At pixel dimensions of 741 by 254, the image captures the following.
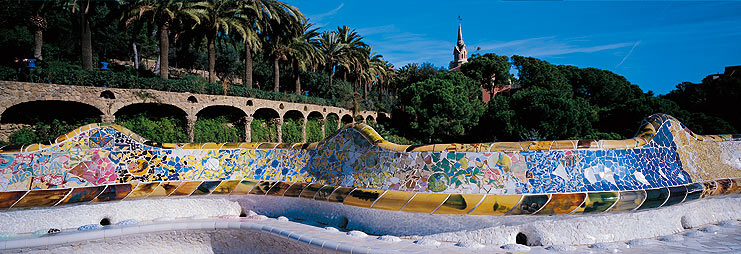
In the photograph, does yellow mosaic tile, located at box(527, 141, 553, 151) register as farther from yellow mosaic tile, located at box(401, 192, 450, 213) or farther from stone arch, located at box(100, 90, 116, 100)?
stone arch, located at box(100, 90, 116, 100)

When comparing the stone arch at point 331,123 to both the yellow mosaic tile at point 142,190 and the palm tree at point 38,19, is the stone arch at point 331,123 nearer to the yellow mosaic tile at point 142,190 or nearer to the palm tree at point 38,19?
the palm tree at point 38,19

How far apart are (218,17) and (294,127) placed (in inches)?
354

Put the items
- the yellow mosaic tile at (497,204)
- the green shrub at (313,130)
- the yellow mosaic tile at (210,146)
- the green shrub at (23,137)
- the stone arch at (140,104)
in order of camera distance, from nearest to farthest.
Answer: the yellow mosaic tile at (497,204) → the yellow mosaic tile at (210,146) → the green shrub at (23,137) → the stone arch at (140,104) → the green shrub at (313,130)

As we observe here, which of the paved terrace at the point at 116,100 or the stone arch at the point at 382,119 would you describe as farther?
the stone arch at the point at 382,119

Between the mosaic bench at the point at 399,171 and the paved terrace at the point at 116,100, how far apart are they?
11332mm

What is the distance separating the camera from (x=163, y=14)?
1950cm

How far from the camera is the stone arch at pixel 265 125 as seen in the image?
24.6 meters

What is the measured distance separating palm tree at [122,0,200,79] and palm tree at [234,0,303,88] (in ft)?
10.8

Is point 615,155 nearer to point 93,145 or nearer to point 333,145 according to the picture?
point 333,145

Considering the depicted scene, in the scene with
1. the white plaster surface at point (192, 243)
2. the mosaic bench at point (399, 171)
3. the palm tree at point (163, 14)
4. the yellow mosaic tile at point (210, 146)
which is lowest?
the white plaster surface at point (192, 243)

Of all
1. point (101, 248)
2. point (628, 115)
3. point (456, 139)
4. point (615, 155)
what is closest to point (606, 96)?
point (628, 115)

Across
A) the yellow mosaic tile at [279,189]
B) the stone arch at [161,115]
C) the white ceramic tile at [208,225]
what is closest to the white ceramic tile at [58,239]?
the white ceramic tile at [208,225]

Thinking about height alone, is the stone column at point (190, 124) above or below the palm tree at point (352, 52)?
below

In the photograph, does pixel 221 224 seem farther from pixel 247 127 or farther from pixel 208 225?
pixel 247 127
